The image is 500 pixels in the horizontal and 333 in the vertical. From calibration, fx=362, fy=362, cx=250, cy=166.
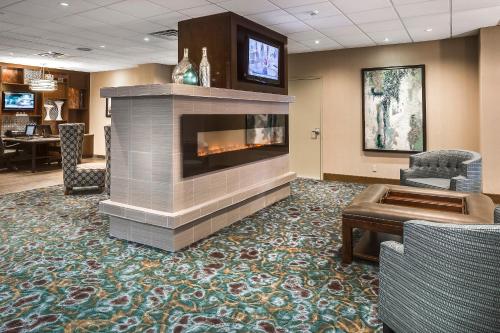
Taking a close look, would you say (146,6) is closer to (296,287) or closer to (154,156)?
(154,156)

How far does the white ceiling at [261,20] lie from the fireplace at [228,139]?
1474 millimetres

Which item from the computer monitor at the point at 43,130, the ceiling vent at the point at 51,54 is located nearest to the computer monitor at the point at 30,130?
the computer monitor at the point at 43,130

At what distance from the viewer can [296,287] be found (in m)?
2.72

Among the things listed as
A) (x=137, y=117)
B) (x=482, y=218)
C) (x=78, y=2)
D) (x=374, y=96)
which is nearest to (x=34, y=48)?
(x=78, y=2)

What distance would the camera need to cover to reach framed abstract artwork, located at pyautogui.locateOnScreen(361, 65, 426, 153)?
6.94 meters

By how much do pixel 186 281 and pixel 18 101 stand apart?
9745 mm

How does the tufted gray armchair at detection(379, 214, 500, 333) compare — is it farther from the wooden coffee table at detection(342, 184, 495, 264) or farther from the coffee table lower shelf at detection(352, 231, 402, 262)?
the coffee table lower shelf at detection(352, 231, 402, 262)

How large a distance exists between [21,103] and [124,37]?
534 cm

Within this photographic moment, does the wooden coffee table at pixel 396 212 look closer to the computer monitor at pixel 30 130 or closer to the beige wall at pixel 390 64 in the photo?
the beige wall at pixel 390 64

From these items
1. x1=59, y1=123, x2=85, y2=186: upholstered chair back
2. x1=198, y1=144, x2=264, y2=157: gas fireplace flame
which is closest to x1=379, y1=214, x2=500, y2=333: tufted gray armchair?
x1=198, y1=144, x2=264, y2=157: gas fireplace flame

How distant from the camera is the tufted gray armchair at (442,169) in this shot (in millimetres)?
4449

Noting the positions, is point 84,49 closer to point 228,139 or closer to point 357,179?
point 228,139

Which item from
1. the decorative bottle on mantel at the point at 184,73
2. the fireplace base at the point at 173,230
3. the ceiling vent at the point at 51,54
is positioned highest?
the ceiling vent at the point at 51,54

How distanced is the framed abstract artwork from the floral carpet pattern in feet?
11.2
